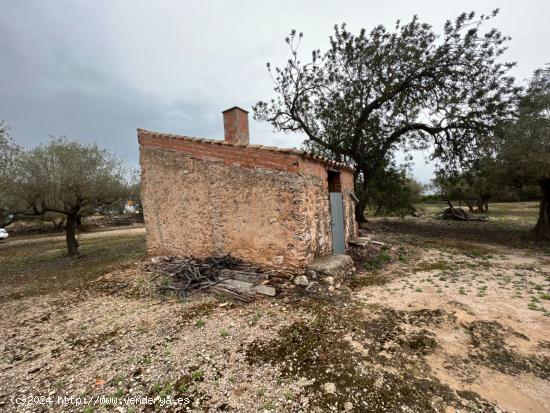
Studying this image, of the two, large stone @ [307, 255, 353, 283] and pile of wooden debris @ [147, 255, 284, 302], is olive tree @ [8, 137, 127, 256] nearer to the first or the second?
pile of wooden debris @ [147, 255, 284, 302]

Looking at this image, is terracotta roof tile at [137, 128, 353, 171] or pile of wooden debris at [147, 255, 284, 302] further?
terracotta roof tile at [137, 128, 353, 171]

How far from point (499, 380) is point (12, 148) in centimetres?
1707

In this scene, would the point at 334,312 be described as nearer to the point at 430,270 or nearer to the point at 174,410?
the point at 174,410

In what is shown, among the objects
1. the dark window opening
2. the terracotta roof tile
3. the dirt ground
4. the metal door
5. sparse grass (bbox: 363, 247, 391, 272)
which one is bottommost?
the dirt ground

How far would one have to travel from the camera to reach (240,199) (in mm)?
6953

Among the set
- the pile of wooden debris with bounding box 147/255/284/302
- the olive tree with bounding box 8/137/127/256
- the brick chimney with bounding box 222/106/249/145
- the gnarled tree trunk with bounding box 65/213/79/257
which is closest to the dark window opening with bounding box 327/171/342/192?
the brick chimney with bounding box 222/106/249/145

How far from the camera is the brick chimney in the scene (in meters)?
8.63

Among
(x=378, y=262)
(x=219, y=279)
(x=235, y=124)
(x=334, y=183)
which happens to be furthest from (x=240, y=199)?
(x=378, y=262)

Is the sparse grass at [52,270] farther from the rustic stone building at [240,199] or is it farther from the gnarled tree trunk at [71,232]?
the rustic stone building at [240,199]

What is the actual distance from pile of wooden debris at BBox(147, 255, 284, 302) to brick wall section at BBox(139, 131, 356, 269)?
347 millimetres

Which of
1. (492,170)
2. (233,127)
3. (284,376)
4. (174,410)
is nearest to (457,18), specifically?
(492,170)

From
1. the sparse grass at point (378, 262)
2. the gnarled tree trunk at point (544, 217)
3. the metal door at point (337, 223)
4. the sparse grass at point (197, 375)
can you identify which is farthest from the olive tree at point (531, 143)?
the sparse grass at point (197, 375)

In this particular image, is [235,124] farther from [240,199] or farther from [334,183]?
[334,183]

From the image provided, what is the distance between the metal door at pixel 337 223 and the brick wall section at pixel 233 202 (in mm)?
348
